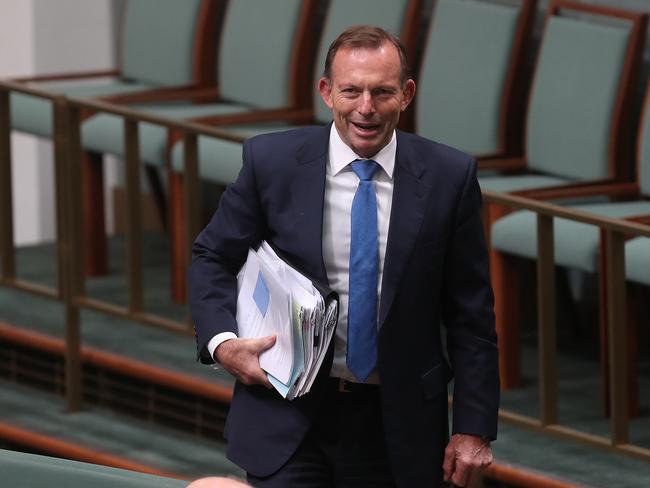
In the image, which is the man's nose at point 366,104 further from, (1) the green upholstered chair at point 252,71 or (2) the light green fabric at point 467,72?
(1) the green upholstered chair at point 252,71

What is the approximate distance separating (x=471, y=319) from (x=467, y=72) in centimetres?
247

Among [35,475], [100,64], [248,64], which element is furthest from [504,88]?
[35,475]

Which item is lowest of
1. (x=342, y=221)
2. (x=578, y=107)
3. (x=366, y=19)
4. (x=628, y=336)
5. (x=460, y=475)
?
(x=628, y=336)

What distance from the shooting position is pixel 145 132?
17.8 feet

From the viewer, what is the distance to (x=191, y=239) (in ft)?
14.6

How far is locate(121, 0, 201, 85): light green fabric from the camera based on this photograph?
599cm

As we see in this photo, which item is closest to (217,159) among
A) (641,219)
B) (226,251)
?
(641,219)

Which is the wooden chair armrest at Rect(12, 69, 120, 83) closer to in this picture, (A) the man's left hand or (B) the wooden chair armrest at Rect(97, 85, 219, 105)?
(B) the wooden chair armrest at Rect(97, 85, 219, 105)

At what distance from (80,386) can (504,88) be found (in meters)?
1.51

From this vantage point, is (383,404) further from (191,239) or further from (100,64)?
(100,64)

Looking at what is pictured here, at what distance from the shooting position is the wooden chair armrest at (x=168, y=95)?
576cm

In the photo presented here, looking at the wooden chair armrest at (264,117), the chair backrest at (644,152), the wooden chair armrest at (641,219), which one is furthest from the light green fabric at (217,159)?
the wooden chair armrest at (641,219)

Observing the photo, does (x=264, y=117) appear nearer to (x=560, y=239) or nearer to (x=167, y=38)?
(x=167, y=38)

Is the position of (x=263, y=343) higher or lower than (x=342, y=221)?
lower
